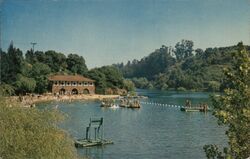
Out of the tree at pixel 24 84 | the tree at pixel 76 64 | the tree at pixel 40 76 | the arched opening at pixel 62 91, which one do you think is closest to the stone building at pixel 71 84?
the arched opening at pixel 62 91

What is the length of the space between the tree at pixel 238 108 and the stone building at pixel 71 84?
4898 centimetres

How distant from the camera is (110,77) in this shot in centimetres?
6469

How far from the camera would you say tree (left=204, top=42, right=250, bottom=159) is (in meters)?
8.53

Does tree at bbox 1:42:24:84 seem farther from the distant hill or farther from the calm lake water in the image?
the distant hill

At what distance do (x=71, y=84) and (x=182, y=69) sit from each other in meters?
45.7

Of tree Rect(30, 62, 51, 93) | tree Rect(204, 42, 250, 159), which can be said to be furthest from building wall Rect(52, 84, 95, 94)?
tree Rect(204, 42, 250, 159)

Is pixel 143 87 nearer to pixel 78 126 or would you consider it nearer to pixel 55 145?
pixel 78 126

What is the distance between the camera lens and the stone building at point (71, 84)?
57.6 m

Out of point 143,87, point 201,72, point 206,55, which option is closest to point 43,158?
point 201,72

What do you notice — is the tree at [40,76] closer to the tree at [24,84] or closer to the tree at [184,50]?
the tree at [24,84]

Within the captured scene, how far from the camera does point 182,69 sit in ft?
333

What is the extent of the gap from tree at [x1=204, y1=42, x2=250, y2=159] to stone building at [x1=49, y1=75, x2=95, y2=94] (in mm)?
48978

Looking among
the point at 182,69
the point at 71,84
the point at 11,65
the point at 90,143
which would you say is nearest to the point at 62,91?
Answer: the point at 71,84

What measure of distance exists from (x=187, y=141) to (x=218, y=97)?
13651 mm
